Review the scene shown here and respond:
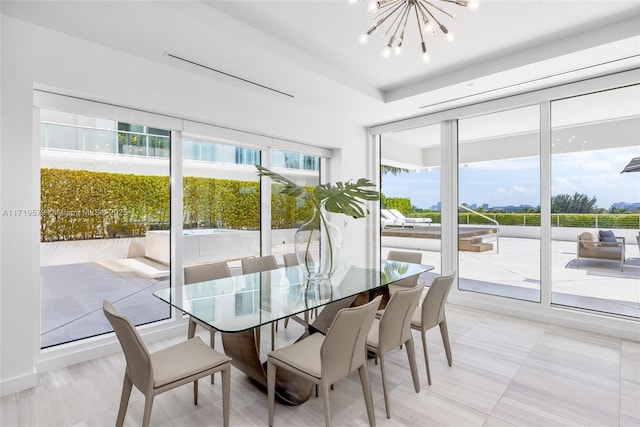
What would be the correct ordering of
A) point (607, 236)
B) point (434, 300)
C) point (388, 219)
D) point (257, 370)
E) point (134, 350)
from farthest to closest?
point (388, 219)
point (607, 236)
point (434, 300)
point (257, 370)
point (134, 350)

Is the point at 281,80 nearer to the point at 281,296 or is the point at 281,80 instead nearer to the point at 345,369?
the point at 281,296

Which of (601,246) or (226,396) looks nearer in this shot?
(226,396)

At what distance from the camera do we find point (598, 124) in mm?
3756

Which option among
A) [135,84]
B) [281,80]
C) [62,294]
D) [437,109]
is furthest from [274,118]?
[62,294]

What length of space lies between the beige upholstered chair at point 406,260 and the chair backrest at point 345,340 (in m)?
1.86

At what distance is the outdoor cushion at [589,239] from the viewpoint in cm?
379

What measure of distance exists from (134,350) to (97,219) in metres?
2.02

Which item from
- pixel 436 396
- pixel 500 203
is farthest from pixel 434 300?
pixel 500 203

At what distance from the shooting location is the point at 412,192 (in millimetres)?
5359

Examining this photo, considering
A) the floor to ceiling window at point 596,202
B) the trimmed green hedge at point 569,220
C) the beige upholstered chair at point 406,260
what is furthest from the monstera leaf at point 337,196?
the floor to ceiling window at point 596,202

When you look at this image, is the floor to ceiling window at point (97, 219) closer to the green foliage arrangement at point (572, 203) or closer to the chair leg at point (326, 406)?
the chair leg at point (326, 406)

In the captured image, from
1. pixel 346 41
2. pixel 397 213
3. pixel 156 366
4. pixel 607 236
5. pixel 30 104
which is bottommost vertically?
pixel 156 366

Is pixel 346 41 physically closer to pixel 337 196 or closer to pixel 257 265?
pixel 337 196

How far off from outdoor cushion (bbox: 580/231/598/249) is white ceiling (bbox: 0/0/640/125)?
1765 mm
